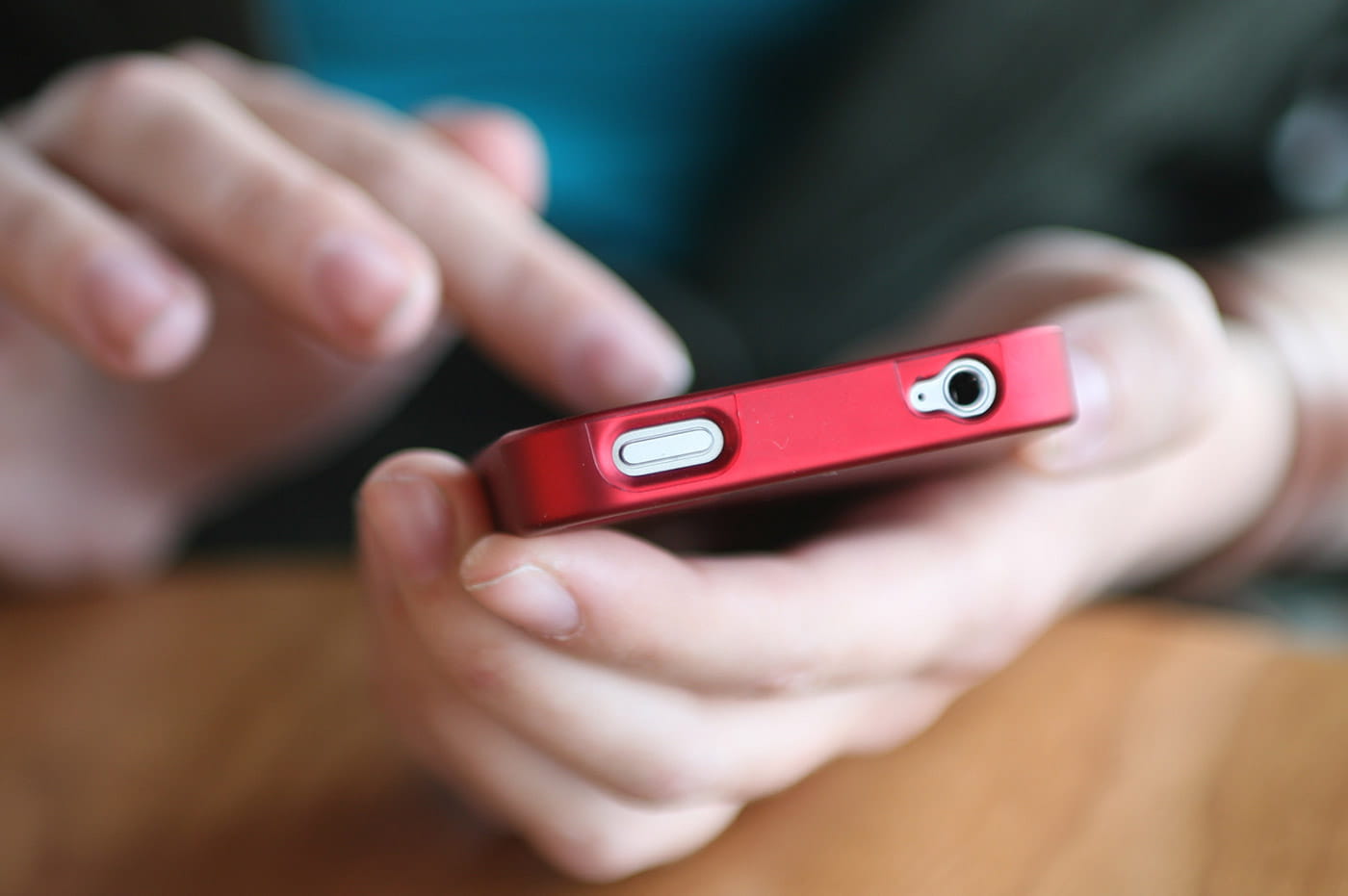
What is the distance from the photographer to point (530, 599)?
33 cm

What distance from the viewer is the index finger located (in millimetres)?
612

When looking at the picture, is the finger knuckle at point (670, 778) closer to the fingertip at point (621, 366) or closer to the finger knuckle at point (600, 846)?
the finger knuckle at point (600, 846)

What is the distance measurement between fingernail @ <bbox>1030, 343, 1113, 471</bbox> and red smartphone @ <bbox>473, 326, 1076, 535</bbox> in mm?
152

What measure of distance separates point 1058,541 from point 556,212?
0.78 metres

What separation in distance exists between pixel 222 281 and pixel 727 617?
66cm

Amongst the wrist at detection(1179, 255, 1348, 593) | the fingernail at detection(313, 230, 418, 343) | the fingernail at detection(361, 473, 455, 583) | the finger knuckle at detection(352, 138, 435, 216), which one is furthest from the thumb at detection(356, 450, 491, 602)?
the wrist at detection(1179, 255, 1348, 593)

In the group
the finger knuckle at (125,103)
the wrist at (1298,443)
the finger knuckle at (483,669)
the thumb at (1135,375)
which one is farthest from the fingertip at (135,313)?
the wrist at (1298,443)

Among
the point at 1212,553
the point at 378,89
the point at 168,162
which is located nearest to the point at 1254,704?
the point at 1212,553

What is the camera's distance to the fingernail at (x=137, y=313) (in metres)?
0.60

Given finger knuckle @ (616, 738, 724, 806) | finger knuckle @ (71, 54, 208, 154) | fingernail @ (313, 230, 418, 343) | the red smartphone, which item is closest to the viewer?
the red smartphone

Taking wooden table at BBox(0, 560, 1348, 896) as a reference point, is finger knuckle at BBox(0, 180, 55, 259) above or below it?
above

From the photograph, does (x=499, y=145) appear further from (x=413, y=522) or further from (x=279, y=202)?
(x=413, y=522)

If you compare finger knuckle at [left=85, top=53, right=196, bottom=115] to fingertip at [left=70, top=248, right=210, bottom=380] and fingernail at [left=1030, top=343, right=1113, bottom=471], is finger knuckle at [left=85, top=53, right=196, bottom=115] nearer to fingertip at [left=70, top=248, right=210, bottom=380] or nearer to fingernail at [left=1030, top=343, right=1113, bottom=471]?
fingertip at [left=70, top=248, right=210, bottom=380]

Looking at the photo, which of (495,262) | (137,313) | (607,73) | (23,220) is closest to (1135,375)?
(495,262)
